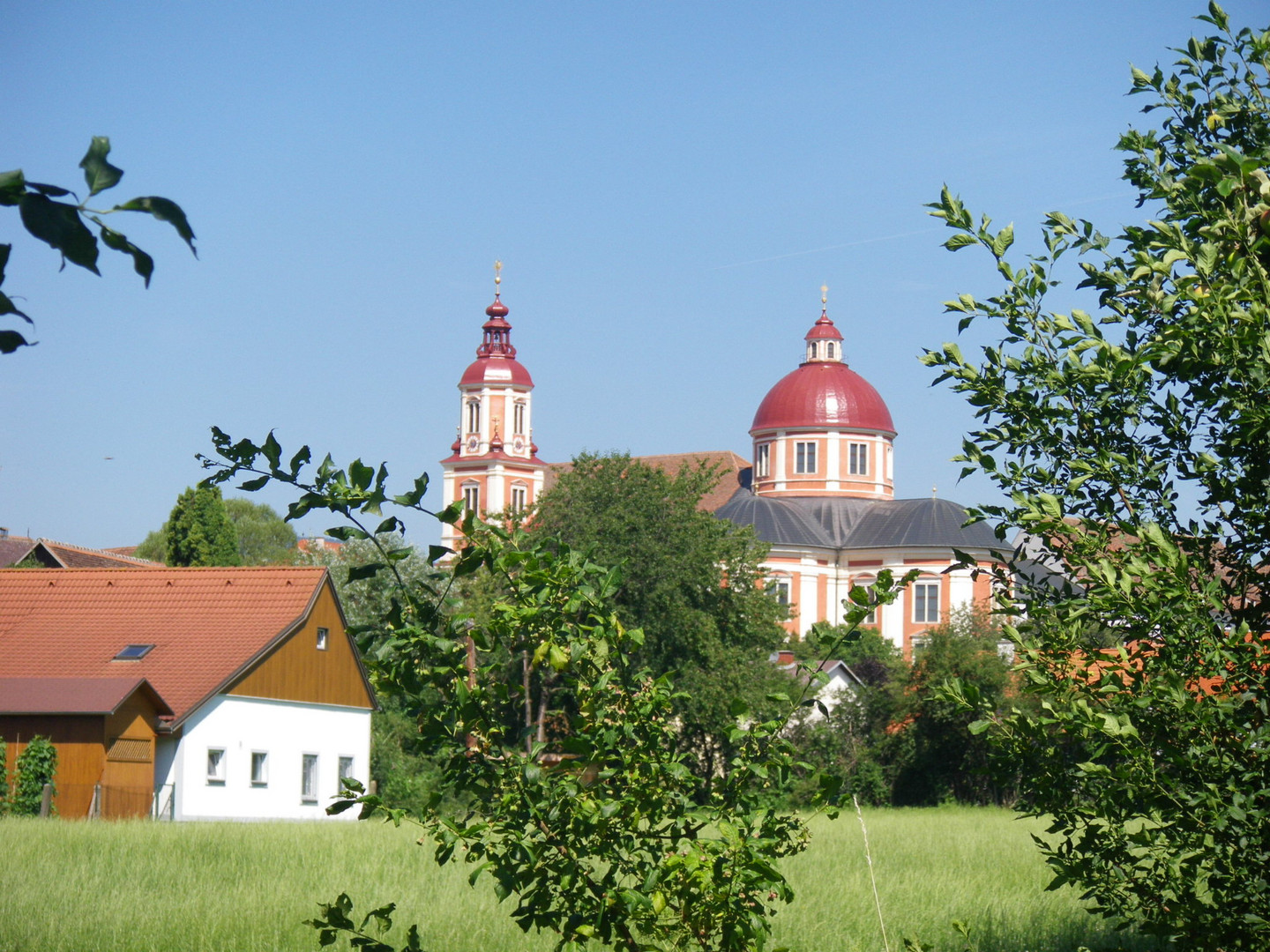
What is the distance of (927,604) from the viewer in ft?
250

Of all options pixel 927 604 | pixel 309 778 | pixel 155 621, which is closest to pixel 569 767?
pixel 155 621

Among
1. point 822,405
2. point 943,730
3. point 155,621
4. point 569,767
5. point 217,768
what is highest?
point 822,405

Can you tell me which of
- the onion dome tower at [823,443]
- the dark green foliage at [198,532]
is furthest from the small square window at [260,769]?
the onion dome tower at [823,443]

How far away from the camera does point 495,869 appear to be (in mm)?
3328

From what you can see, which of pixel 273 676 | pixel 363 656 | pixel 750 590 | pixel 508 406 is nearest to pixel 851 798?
pixel 363 656

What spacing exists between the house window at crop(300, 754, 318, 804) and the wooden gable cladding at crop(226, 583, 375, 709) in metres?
1.19

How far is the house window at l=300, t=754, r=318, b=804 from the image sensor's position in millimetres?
29000

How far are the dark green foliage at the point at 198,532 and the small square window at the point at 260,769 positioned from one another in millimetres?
24158

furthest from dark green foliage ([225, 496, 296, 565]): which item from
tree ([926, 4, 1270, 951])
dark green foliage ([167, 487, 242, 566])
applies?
tree ([926, 4, 1270, 951])

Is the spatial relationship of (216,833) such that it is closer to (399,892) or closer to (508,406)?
(399,892)

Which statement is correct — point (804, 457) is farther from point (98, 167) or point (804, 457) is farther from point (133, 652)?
point (98, 167)

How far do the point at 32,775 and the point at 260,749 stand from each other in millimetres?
5310

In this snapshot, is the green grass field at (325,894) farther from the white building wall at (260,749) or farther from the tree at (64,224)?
the white building wall at (260,749)

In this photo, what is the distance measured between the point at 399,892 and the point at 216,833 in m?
5.41
